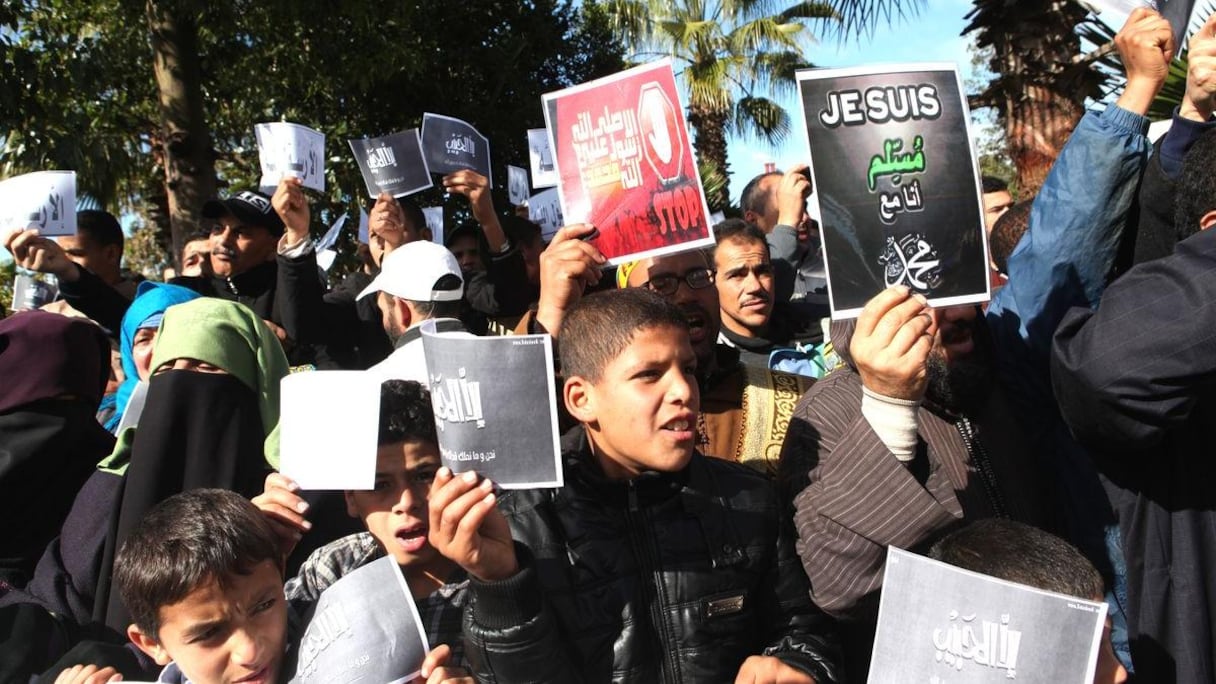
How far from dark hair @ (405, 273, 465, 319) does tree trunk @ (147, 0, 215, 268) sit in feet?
20.2

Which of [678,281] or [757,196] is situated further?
[757,196]

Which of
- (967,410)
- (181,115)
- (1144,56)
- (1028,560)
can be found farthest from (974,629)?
(181,115)

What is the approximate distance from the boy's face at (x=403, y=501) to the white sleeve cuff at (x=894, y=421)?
105cm

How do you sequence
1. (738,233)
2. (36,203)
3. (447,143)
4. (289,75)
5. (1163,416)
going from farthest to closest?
(289,75) < (447,143) < (36,203) < (738,233) < (1163,416)

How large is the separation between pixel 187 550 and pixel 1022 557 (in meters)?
1.64

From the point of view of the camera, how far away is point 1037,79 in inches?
229

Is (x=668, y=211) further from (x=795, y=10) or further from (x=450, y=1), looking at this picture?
(x=795, y=10)

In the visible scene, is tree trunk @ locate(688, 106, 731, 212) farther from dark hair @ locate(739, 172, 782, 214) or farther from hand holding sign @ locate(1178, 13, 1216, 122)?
hand holding sign @ locate(1178, 13, 1216, 122)

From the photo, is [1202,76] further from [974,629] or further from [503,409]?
[503,409]

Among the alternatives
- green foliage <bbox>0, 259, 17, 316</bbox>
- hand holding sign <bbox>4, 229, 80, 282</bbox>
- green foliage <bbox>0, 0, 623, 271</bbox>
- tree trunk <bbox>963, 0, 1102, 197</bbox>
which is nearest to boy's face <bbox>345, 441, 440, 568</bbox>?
hand holding sign <bbox>4, 229, 80, 282</bbox>

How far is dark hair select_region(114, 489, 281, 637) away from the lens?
227cm

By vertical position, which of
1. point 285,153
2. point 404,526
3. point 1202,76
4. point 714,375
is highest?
point 285,153

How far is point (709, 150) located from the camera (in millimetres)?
21031

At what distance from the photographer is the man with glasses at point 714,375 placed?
9.24 ft
